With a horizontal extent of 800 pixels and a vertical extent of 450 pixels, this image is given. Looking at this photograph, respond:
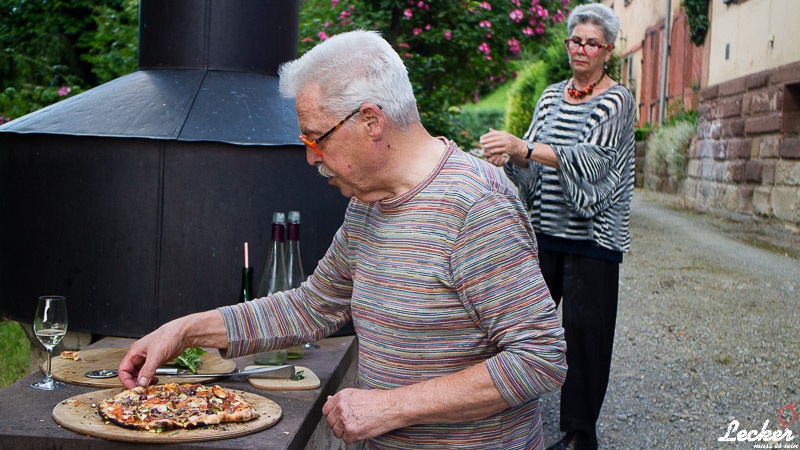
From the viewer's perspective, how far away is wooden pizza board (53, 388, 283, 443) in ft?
6.78

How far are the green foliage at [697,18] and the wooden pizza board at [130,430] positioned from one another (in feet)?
50.5

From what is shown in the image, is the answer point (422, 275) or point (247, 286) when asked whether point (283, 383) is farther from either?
point (247, 286)

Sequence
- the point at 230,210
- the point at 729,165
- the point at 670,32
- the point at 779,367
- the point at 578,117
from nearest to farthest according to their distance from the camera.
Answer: the point at 230,210, the point at 578,117, the point at 779,367, the point at 729,165, the point at 670,32

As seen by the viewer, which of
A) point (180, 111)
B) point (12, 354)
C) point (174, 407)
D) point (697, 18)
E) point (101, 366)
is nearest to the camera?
point (174, 407)

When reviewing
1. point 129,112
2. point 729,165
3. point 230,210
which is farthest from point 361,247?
point 729,165

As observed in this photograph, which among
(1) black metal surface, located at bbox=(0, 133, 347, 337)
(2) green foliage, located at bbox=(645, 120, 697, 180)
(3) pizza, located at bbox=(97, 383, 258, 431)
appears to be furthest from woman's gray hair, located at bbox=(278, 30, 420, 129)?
(2) green foliage, located at bbox=(645, 120, 697, 180)

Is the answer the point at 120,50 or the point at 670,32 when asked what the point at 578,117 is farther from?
the point at 670,32

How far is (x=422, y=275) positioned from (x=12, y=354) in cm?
446

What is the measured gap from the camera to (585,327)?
13.2 ft

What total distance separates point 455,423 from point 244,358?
3.00ft

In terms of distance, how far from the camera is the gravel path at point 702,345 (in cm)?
494

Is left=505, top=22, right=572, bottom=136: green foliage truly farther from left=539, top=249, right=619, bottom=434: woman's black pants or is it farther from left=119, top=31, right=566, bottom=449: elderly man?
left=119, top=31, right=566, bottom=449: elderly man

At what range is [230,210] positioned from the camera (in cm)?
364

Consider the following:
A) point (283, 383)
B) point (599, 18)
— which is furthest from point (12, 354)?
point (599, 18)
